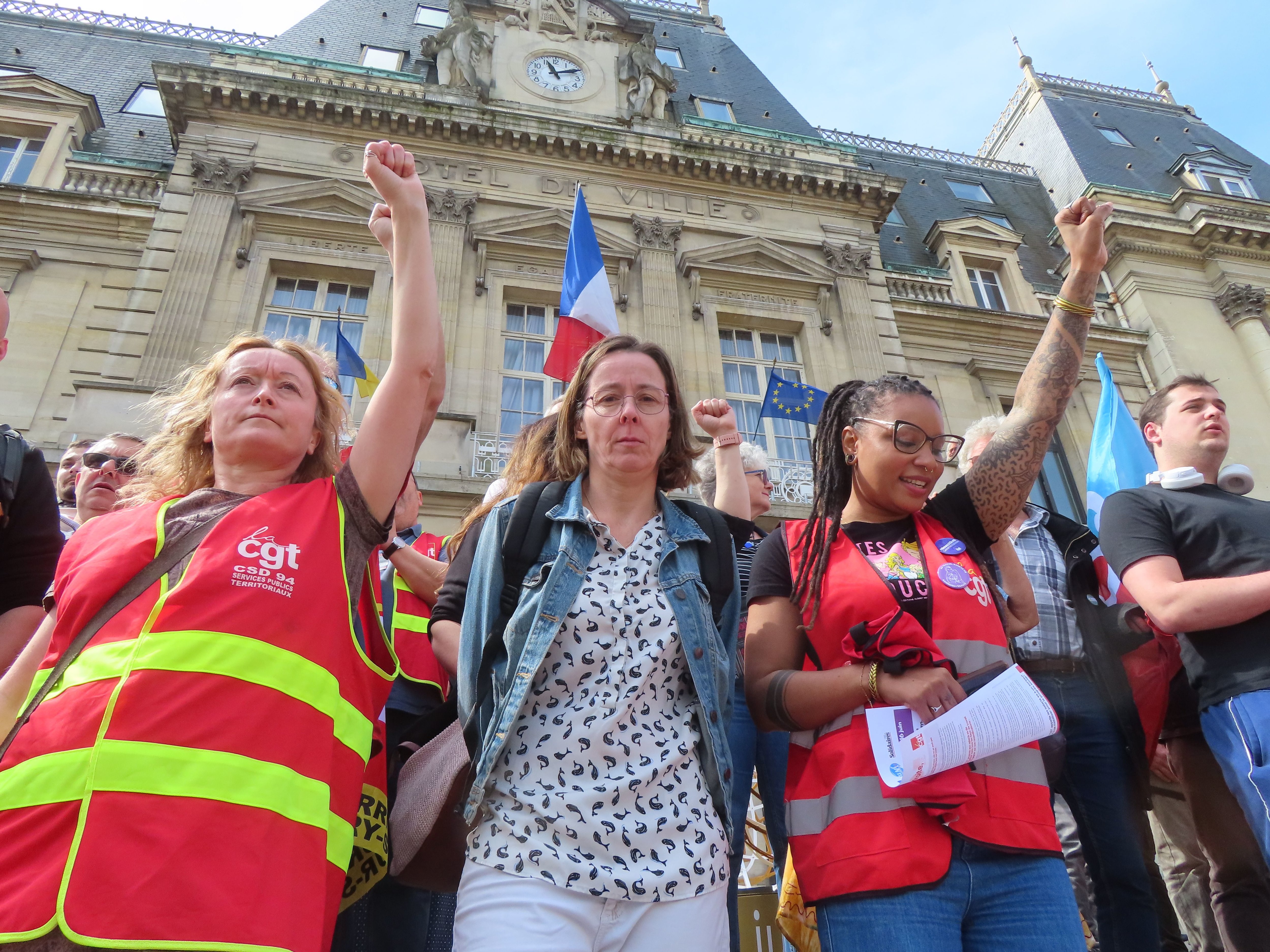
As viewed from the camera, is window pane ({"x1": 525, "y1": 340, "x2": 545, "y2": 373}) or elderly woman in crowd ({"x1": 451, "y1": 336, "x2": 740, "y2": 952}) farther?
window pane ({"x1": 525, "y1": 340, "x2": 545, "y2": 373})

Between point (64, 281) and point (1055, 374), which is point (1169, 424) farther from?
point (64, 281)

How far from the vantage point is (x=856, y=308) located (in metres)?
13.3

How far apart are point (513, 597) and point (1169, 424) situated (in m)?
2.85

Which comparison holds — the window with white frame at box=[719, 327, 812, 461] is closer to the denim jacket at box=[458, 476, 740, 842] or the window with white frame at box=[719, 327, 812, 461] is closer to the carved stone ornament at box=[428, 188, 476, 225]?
the carved stone ornament at box=[428, 188, 476, 225]

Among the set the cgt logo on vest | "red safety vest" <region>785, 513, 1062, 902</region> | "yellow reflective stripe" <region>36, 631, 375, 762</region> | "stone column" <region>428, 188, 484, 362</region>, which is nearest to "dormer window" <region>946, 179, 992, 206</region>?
"stone column" <region>428, 188, 484, 362</region>

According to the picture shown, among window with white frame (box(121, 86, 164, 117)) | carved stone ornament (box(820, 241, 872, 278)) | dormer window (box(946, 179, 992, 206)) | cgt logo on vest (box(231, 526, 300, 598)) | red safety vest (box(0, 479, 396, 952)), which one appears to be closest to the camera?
red safety vest (box(0, 479, 396, 952))

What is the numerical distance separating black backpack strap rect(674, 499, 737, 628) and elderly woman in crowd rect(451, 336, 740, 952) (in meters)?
0.02

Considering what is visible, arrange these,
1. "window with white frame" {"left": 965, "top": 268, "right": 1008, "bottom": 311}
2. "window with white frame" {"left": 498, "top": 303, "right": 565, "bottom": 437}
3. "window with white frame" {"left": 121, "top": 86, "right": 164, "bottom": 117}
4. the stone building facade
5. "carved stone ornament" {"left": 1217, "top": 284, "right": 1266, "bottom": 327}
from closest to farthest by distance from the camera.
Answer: the stone building facade → "window with white frame" {"left": 498, "top": 303, "right": 565, "bottom": 437} → "window with white frame" {"left": 121, "top": 86, "right": 164, "bottom": 117} → "carved stone ornament" {"left": 1217, "top": 284, "right": 1266, "bottom": 327} → "window with white frame" {"left": 965, "top": 268, "right": 1008, "bottom": 311}

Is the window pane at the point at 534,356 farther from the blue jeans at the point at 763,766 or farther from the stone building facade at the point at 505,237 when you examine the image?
the blue jeans at the point at 763,766

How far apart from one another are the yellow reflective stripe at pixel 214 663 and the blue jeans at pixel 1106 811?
2.73m

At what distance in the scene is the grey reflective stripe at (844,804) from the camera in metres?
1.86

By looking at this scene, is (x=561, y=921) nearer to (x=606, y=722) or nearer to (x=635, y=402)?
(x=606, y=722)

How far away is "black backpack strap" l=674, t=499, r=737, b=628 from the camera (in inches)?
84.1

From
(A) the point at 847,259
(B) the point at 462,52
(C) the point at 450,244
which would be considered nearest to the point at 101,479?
(C) the point at 450,244
